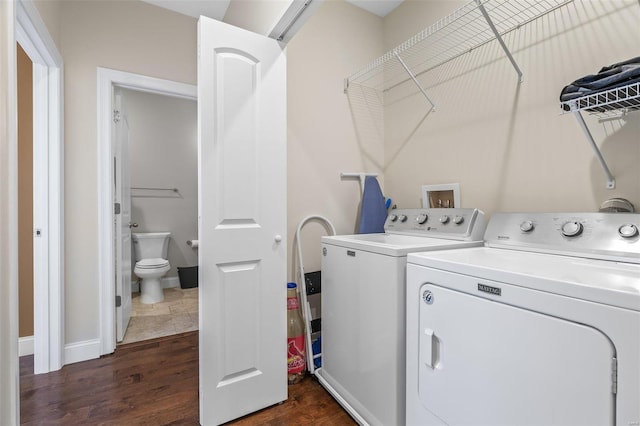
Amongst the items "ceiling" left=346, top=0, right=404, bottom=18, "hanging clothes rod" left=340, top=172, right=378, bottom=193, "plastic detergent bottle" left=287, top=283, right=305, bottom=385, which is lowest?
"plastic detergent bottle" left=287, top=283, right=305, bottom=385

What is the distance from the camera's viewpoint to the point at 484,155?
1695 millimetres

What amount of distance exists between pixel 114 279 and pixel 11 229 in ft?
3.86

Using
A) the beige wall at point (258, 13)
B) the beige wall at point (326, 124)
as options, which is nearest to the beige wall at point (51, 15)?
the beige wall at point (258, 13)

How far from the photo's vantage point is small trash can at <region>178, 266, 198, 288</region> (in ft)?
12.6

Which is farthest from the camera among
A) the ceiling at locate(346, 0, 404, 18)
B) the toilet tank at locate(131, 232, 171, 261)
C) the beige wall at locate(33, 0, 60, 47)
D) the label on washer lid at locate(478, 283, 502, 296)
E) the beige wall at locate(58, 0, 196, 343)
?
the toilet tank at locate(131, 232, 171, 261)

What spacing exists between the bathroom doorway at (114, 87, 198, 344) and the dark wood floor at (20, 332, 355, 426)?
1.49 metres

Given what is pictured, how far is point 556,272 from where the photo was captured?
2.84 feet

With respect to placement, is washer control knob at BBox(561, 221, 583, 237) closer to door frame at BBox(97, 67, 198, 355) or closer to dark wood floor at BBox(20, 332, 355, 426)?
dark wood floor at BBox(20, 332, 355, 426)

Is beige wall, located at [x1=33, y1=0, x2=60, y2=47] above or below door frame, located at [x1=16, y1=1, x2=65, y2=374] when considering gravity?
above

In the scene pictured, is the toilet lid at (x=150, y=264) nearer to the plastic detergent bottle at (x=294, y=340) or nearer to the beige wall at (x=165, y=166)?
the beige wall at (x=165, y=166)

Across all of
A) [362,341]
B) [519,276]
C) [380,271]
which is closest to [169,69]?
[380,271]

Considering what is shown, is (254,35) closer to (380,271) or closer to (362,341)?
(380,271)

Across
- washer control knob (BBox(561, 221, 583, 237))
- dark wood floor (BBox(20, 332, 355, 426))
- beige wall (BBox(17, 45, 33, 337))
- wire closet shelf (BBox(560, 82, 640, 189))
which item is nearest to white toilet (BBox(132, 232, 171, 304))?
beige wall (BBox(17, 45, 33, 337))

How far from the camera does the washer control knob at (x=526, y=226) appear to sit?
4.29ft
